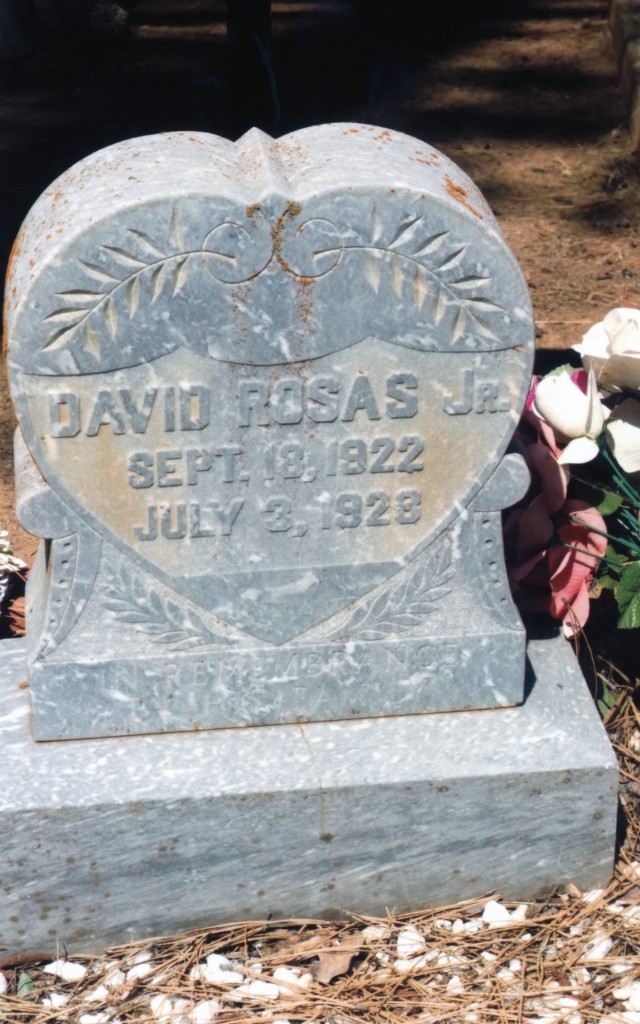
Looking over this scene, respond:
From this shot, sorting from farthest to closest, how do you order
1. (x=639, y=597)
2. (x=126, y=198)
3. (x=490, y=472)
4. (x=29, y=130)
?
(x=29, y=130) → (x=639, y=597) → (x=490, y=472) → (x=126, y=198)

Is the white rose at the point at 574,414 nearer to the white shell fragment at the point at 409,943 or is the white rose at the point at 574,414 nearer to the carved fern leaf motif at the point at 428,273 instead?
the carved fern leaf motif at the point at 428,273

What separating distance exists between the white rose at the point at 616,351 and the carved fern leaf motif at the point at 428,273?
0.49m

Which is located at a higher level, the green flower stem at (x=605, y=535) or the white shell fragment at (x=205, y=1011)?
the green flower stem at (x=605, y=535)

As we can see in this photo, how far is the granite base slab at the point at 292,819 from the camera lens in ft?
7.51

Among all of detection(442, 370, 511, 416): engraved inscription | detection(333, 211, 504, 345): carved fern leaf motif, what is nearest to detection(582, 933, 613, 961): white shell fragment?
detection(442, 370, 511, 416): engraved inscription

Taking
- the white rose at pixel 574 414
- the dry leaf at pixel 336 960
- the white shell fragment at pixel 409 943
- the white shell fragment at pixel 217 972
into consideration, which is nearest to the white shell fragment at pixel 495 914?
the white shell fragment at pixel 409 943

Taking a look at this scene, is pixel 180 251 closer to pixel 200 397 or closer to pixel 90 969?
pixel 200 397

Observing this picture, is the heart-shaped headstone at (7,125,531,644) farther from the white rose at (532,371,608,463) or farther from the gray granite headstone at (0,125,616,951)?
the white rose at (532,371,608,463)

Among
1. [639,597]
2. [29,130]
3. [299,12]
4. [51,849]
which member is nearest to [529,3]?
[299,12]

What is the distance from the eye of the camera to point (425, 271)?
7.00 ft

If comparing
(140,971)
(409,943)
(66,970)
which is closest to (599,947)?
(409,943)

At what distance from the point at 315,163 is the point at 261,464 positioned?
0.53 meters

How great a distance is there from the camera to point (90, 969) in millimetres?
2355

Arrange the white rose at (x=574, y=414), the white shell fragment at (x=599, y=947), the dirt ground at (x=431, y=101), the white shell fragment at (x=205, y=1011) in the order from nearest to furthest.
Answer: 1. the white shell fragment at (x=205, y=1011)
2. the white shell fragment at (x=599, y=947)
3. the white rose at (x=574, y=414)
4. the dirt ground at (x=431, y=101)
